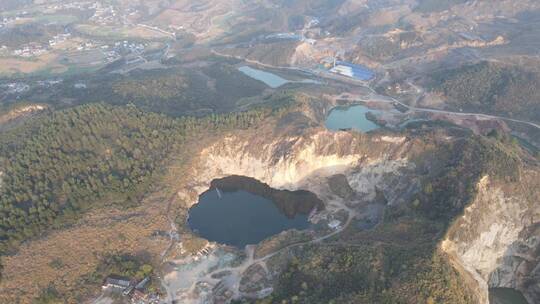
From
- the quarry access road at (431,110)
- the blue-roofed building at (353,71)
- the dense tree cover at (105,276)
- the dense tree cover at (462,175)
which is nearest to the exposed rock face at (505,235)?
the dense tree cover at (462,175)

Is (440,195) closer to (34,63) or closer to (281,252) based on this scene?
(281,252)

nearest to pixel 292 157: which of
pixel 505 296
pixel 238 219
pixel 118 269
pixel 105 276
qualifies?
pixel 238 219

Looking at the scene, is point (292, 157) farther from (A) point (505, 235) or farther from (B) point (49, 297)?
(B) point (49, 297)

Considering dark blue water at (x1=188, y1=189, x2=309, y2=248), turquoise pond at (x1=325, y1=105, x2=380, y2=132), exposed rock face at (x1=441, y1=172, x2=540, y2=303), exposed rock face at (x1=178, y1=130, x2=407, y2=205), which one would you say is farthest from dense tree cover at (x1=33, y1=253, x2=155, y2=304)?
turquoise pond at (x1=325, y1=105, x2=380, y2=132)

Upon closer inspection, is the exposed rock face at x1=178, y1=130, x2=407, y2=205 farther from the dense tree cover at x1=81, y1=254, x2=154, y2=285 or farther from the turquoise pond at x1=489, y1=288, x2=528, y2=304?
the turquoise pond at x1=489, y1=288, x2=528, y2=304

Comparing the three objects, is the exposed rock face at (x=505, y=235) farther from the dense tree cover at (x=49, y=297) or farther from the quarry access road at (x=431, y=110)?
the dense tree cover at (x=49, y=297)

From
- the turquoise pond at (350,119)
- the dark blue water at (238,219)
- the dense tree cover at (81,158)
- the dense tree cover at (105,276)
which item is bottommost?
the dark blue water at (238,219)
